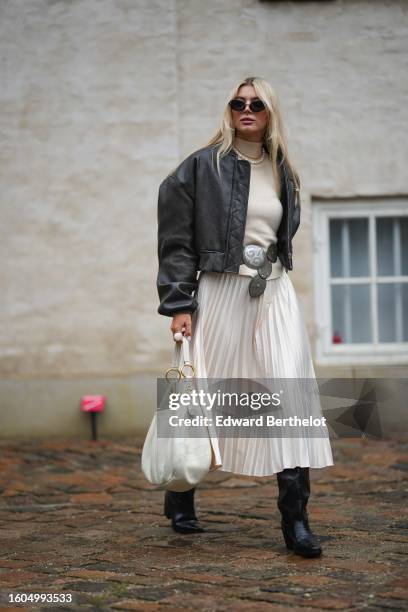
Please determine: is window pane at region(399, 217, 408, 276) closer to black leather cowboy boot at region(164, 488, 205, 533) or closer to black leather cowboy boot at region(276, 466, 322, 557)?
black leather cowboy boot at region(164, 488, 205, 533)

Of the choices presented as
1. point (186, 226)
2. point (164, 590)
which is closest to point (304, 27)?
point (186, 226)

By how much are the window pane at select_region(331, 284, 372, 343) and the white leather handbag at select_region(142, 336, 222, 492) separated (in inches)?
168

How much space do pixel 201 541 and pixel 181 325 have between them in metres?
0.99

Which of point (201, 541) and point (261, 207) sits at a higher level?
point (261, 207)

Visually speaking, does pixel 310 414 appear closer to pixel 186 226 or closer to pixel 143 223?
pixel 186 226

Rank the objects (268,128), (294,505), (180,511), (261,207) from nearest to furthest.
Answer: (294,505) → (261,207) → (268,128) → (180,511)

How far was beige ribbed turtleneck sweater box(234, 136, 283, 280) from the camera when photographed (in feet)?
13.7

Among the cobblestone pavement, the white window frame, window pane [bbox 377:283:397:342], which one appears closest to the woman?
the cobblestone pavement

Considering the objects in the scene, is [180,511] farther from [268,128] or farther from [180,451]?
[268,128]

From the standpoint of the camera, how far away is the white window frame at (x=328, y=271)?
795 centimetres

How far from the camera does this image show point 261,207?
4.18 m

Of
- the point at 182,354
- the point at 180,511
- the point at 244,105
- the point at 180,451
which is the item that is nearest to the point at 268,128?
the point at 244,105

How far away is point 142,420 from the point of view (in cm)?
782

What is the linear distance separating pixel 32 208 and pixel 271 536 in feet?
13.9
